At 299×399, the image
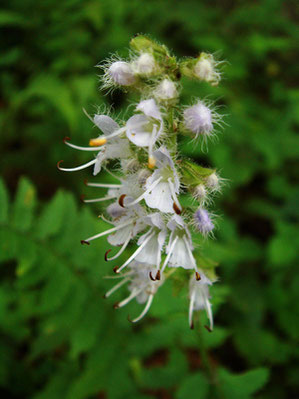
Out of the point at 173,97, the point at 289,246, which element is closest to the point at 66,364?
the point at 289,246

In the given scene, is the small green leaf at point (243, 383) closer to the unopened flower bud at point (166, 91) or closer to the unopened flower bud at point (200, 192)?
the unopened flower bud at point (200, 192)

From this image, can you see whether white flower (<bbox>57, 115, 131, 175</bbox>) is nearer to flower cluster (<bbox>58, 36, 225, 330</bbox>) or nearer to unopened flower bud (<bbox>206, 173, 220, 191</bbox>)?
flower cluster (<bbox>58, 36, 225, 330</bbox>)

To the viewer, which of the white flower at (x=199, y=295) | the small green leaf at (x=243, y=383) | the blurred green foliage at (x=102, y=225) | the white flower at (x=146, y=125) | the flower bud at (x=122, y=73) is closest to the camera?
the white flower at (x=146, y=125)

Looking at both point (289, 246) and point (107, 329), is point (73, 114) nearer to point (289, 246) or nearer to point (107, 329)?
point (107, 329)

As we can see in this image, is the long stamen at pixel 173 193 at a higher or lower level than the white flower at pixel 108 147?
lower

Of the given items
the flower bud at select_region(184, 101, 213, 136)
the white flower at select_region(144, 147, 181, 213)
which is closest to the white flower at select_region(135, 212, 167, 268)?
the white flower at select_region(144, 147, 181, 213)

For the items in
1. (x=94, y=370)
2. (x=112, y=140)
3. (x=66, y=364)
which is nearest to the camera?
(x=112, y=140)

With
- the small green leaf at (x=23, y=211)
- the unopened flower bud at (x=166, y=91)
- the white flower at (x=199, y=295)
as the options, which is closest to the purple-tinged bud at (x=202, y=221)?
the white flower at (x=199, y=295)

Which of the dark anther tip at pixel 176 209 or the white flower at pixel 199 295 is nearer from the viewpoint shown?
the dark anther tip at pixel 176 209
